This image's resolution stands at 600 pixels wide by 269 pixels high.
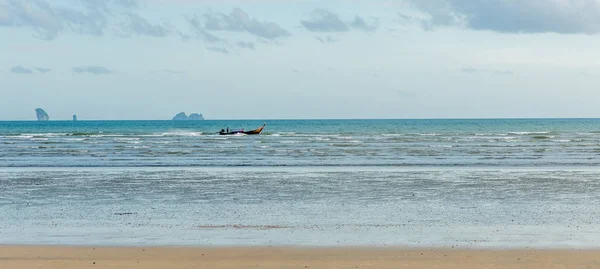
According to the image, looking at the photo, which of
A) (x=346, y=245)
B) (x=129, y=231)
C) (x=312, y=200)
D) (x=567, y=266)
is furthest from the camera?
(x=312, y=200)

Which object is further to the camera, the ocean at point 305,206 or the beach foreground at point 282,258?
the ocean at point 305,206

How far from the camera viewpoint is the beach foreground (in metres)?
9.91

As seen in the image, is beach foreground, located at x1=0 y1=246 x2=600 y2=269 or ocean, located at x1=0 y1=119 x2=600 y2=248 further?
ocean, located at x1=0 y1=119 x2=600 y2=248

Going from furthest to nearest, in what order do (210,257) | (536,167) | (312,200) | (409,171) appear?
1. (536,167)
2. (409,171)
3. (312,200)
4. (210,257)

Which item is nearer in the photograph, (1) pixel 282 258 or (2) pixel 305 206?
(1) pixel 282 258

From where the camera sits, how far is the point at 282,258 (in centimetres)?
1034

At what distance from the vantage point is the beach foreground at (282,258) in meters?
9.91

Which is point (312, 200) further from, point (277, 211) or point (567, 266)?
point (567, 266)

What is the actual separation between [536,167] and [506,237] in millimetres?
18694

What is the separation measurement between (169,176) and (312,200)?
29.5ft

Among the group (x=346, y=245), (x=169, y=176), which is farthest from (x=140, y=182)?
(x=346, y=245)

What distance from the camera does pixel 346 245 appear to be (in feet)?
36.9

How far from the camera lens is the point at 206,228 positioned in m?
13.0

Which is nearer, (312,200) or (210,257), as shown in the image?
(210,257)
